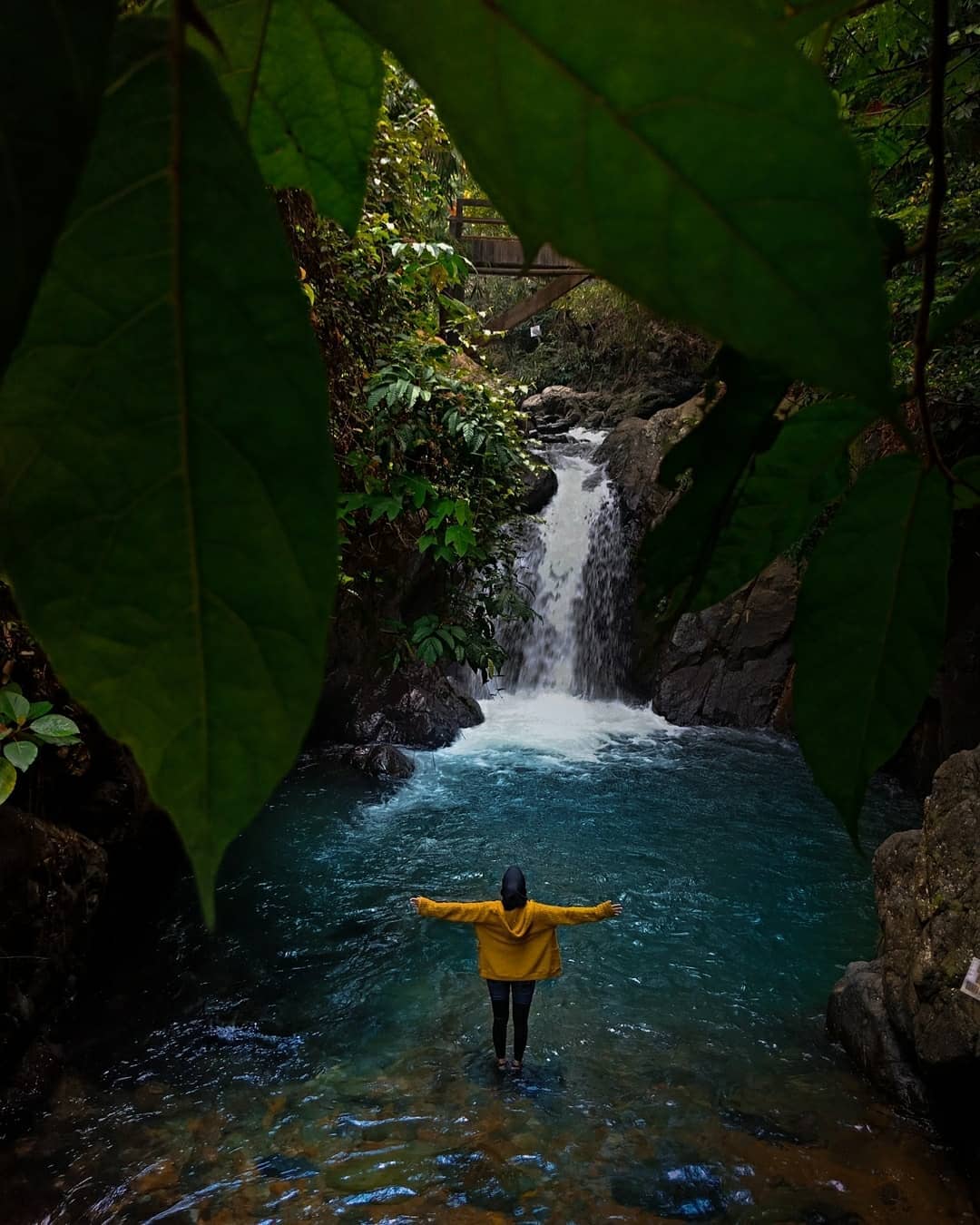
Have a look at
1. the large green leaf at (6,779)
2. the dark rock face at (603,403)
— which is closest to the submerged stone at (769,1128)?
the large green leaf at (6,779)

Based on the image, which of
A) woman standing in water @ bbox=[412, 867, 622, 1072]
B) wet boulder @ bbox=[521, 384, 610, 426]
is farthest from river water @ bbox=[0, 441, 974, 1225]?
wet boulder @ bbox=[521, 384, 610, 426]

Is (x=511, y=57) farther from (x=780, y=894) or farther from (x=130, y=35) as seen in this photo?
(x=780, y=894)

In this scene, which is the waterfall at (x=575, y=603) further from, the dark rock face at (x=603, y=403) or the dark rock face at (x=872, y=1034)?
the dark rock face at (x=872, y=1034)

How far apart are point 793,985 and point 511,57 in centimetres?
519

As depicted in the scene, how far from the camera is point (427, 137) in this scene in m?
4.65

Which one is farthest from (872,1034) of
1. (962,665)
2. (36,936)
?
(36,936)

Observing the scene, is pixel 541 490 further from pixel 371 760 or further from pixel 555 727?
pixel 371 760

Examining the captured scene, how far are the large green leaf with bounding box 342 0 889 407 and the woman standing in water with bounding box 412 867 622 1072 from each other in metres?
3.89

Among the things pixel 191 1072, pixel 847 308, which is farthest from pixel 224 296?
pixel 191 1072

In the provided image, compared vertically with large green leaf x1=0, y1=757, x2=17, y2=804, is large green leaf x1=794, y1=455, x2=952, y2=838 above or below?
above

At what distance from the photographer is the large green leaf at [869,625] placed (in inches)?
11.8

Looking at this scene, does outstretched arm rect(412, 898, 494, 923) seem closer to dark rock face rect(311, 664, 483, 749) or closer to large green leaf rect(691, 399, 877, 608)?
large green leaf rect(691, 399, 877, 608)

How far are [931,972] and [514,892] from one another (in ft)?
5.84

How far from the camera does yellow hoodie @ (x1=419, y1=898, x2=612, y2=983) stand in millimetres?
3869
